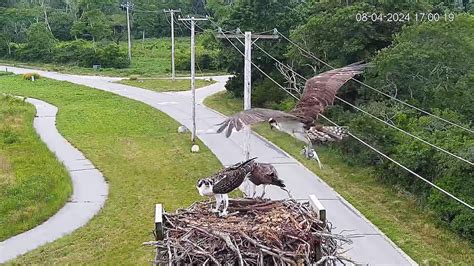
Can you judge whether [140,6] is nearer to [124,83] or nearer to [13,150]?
[124,83]

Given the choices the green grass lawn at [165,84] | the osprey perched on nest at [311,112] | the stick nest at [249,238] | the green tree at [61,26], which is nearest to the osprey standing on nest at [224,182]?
the stick nest at [249,238]

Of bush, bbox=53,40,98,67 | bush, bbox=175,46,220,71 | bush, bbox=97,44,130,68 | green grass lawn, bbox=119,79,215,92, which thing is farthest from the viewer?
bush, bbox=53,40,98,67

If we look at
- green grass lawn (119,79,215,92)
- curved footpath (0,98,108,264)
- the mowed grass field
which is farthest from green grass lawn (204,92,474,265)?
green grass lawn (119,79,215,92)

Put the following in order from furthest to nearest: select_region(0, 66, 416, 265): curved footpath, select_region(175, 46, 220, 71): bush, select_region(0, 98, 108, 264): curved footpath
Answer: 1. select_region(175, 46, 220, 71): bush
2. select_region(0, 98, 108, 264): curved footpath
3. select_region(0, 66, 416, 265): curved footpath

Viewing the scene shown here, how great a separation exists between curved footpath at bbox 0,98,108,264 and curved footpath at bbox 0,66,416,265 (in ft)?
13.9

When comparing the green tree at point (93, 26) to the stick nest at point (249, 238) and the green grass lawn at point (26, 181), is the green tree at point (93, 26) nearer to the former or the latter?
the green grass lawn at point (26, 181)

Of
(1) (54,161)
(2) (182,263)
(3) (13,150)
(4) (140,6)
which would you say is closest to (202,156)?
(1) (54,161)

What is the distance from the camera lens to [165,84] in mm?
37875

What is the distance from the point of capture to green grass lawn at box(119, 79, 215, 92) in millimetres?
36219

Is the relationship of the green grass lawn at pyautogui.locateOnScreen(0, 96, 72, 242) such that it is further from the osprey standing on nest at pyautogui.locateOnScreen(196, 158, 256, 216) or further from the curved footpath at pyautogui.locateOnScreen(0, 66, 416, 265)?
the osprey standing on nest at pyautogui.locateOnScreen(196, 158, 256, 216)

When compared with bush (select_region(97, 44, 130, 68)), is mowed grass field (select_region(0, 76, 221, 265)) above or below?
below

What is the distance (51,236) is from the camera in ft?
43.5

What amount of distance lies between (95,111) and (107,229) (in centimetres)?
1579

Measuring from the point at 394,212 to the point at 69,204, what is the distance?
801 centimetres
